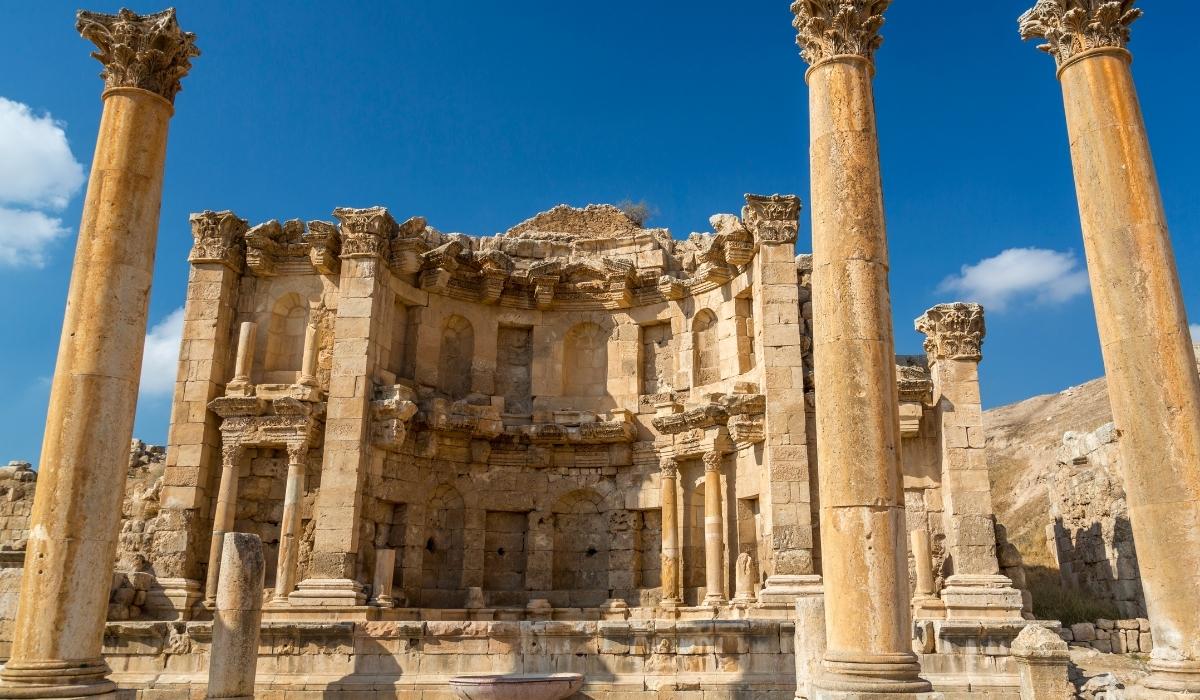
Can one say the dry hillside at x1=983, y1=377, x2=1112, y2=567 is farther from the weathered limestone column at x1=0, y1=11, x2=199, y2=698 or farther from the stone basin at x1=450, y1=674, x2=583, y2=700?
the weathered limestone column at x1=0, y1=11, x2=199, y2=698

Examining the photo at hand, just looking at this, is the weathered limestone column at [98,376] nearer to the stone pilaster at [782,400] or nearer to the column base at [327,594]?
the column base at [327,594]

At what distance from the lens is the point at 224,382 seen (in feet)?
63.3

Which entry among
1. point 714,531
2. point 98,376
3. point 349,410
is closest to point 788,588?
point 714,531

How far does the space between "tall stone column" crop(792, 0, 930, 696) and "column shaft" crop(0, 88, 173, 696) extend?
25.8ft

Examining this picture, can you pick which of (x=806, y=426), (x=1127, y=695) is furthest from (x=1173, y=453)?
(x=806, y=426)

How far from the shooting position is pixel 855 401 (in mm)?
8891

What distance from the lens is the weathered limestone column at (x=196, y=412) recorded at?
1744 cm

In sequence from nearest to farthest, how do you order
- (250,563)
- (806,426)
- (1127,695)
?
(1127,695), (250,563), (806,426)

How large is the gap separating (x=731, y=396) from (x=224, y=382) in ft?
35.7

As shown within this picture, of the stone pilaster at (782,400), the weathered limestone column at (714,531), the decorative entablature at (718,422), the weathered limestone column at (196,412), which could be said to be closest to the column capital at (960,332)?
the stone pilaster at (782,400)

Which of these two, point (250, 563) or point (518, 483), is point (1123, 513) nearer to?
point (518, 483)

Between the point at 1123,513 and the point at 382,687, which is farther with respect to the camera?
the point at 1123,513

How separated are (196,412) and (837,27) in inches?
581

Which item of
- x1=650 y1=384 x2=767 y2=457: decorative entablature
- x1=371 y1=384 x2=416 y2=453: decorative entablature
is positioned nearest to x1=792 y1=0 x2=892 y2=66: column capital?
x1=650 y1=384 x2=767 y2=457: decorative entablature
